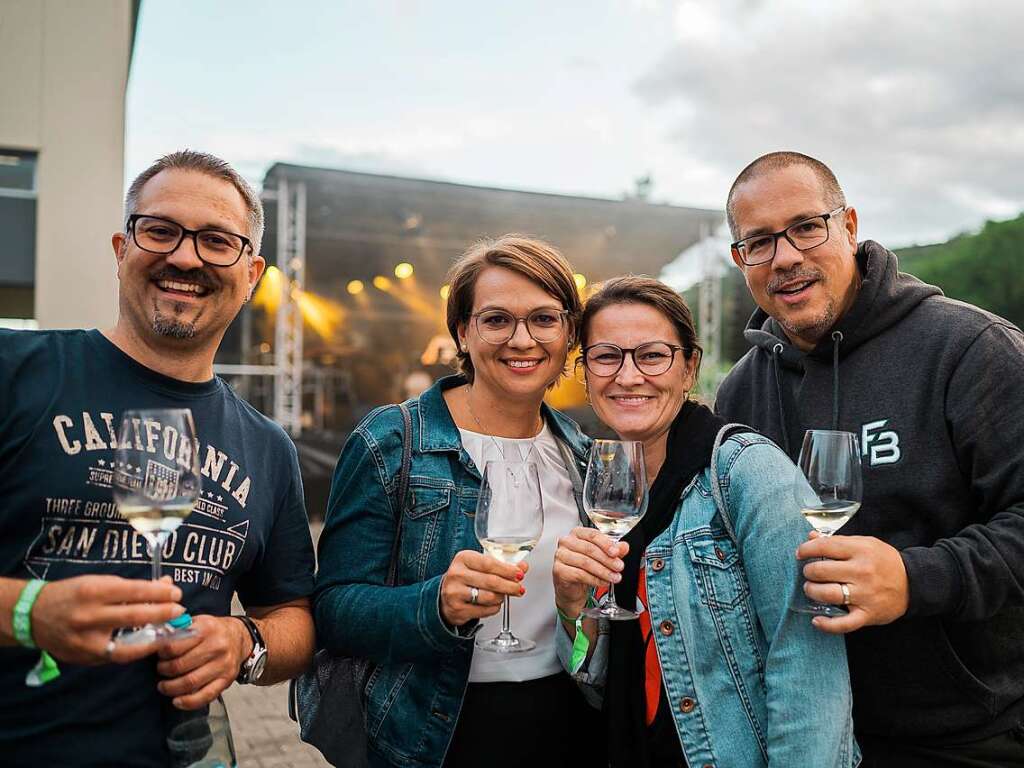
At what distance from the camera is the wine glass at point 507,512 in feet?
5.42

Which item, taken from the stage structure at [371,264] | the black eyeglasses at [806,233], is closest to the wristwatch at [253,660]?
the black eyeglasses at [806,233]

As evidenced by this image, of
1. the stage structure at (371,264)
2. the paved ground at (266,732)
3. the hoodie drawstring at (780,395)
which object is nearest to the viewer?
the hoodie drawstring at (780,395)

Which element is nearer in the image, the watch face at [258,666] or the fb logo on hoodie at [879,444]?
the watch face at [258,666]

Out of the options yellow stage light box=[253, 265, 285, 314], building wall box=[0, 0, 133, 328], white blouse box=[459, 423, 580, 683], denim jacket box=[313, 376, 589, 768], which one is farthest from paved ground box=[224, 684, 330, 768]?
yellow stage light box=[253, 265, 285, 314]

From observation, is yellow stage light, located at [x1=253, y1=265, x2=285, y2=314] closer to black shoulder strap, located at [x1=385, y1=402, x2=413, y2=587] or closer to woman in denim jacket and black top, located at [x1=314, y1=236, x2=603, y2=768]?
woman in denim jacket and black top, located at [x1=314, y1=236, x2=603, y2=768]

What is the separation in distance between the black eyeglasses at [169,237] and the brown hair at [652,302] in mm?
1049

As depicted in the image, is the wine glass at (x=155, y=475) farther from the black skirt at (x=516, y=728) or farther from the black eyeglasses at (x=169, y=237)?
the black skirt at (x=516, y=728)

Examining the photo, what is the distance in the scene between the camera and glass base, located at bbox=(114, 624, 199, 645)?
4.33 ft

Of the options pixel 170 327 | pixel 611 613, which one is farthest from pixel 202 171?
pixel 611 613

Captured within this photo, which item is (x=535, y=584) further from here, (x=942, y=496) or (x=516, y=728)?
(x=942, y=496)

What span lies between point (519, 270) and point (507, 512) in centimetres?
82

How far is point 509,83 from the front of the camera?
25656mm

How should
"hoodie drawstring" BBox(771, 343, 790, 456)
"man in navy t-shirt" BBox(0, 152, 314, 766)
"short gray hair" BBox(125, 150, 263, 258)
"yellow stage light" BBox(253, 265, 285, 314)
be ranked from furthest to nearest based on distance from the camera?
1. "yellow stage light" BBox(253, 265, 285, 314)
2. "hoodie drawstring" BBox(771, 343, 790, 456)
3. "short gray hair" BBox(125, 150, 263, 258)
4. "man in navy t-shirt" BBox(0, 152, 314, 766)

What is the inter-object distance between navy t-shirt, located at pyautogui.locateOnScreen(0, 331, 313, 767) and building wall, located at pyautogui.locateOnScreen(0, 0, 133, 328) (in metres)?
10.5
